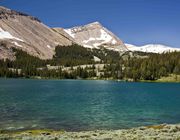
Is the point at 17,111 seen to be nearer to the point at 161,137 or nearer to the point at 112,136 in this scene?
the point at 112,136

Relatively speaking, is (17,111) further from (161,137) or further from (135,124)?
(161,137)

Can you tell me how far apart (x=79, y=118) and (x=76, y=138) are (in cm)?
2454

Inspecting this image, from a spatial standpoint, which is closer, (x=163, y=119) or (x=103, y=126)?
(x=103, y=126)

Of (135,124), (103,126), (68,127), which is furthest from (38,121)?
(135,124)

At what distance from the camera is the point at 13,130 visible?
47.7 metres

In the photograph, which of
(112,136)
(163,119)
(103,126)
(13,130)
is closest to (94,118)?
(103,126)

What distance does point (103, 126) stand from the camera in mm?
53594

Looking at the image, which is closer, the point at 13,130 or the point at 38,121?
the point at 13,130

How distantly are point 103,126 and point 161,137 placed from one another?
18.5 meters

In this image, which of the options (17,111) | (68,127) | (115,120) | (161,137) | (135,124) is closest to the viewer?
(161,137)

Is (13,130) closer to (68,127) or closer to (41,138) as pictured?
(68,127)

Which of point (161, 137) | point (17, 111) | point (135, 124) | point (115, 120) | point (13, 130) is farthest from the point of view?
point (17, 111)

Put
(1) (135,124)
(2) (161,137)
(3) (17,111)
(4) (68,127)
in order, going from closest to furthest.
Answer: (2) (161,137), (4) (68,127), (1) (135,124), (3) (17,111)

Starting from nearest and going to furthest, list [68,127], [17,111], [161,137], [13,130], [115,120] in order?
[161,137]
[13,130]
[68,127]
[115,120]
[17,111]
